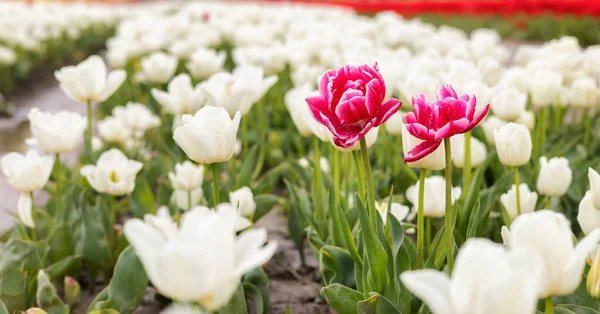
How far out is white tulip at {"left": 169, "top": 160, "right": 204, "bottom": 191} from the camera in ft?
6.03

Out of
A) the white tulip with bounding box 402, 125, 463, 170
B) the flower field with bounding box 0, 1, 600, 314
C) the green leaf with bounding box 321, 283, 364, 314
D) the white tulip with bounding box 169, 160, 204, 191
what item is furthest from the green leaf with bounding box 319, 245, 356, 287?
the white tulip with bounding box 169, 160, 204, 191

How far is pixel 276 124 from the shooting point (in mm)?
3340

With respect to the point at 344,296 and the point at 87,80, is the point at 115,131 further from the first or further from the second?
the point at 344,296

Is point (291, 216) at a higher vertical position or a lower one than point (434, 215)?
lower

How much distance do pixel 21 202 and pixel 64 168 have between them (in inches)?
33.3

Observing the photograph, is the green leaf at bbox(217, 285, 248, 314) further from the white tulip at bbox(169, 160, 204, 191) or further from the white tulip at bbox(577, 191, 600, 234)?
the white tulip at bbox(577, 191, 600, 234)

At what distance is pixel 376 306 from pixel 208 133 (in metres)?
0.47

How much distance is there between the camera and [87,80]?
200 centimetres

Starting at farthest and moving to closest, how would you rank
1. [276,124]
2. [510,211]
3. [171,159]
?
[276,124]
[171,159]
[510,211]

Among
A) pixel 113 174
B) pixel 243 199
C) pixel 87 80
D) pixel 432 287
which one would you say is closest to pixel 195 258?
pixel 432 287

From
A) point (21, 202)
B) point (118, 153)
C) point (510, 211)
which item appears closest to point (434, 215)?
point (510, 211)

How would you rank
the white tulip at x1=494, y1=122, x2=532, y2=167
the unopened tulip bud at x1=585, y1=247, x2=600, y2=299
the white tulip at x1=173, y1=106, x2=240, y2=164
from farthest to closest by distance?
the white tulip at x1=494, y1=122, x2=532, y2=167 → the white tulip at x1=173, y1=106, x2=240, y2=164 → the unopened tulip bud at x1=585, y1=247, x2=600, y2=299

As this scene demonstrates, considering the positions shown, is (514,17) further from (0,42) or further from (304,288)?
(304,288)

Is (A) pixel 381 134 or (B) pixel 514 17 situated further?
(B) pixel 514 17
